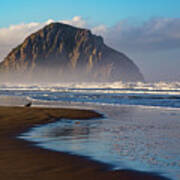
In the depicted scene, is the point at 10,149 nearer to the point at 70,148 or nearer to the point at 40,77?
the point at 70,148

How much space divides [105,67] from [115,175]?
185 meters

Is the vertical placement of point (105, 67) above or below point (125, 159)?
above

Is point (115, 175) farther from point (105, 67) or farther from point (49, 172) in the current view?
point (105, 67)

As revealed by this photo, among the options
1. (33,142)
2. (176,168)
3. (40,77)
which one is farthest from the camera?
(40,77)

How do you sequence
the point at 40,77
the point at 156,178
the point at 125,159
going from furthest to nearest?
the point at 40,77 → the point at 125,159 → the point at 156,178

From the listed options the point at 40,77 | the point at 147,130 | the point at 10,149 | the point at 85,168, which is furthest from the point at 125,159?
the point at 40,77

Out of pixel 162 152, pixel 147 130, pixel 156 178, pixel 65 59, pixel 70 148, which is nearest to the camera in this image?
pixel 156 178

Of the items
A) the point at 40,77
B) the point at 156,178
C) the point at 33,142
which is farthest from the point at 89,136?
the point at 40,77

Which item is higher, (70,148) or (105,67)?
(105,67)

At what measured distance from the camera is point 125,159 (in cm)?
721

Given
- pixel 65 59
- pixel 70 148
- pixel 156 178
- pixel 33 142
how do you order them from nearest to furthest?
pixel 156 178, pixel 70 148, pixel 33 142, pixel 65 59

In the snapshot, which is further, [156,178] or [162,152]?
[162,152]

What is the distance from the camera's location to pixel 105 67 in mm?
190125

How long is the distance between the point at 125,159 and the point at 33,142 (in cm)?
323
